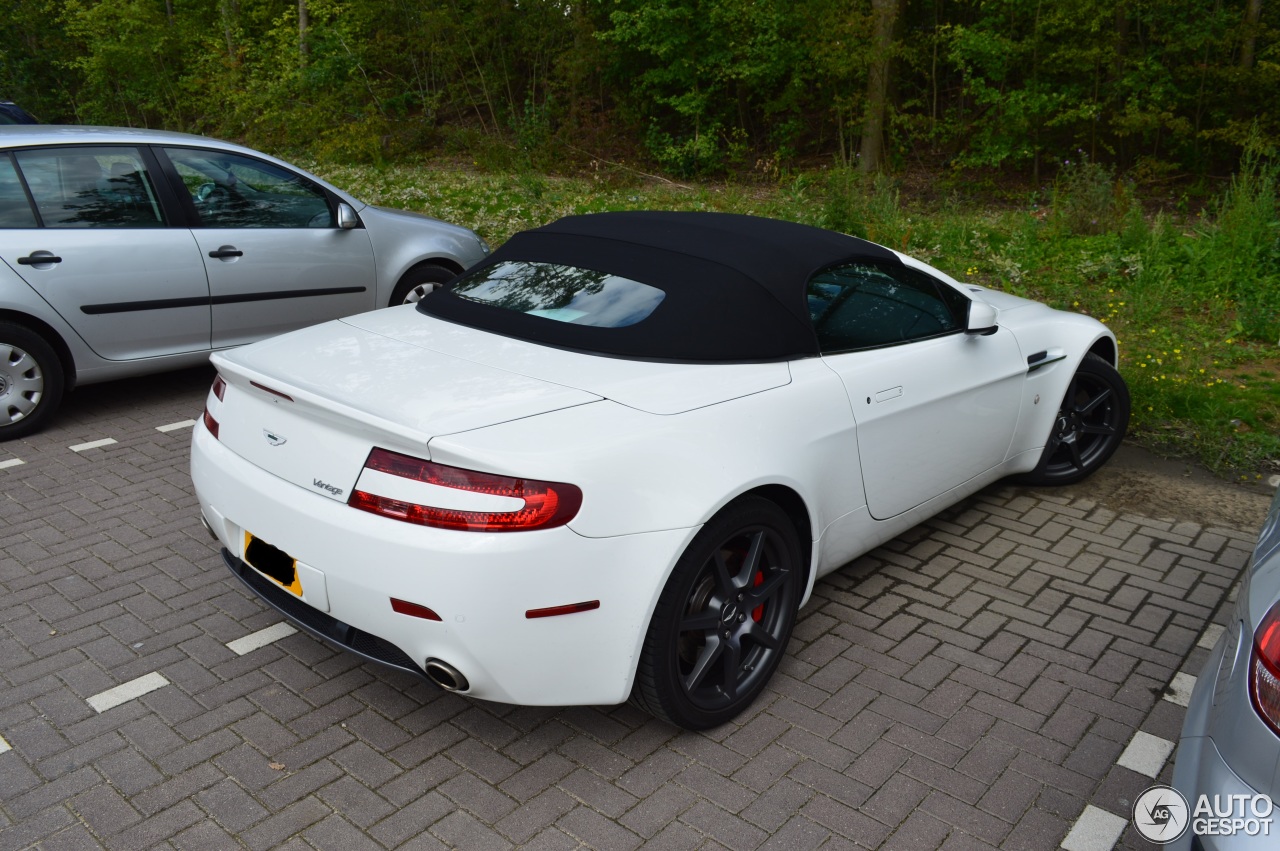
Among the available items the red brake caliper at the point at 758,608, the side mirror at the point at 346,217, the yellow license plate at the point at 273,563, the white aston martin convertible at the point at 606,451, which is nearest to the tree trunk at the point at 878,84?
the side mirror at the point at 346,217

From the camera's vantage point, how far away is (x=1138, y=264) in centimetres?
854

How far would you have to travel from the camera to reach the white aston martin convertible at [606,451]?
107 inches

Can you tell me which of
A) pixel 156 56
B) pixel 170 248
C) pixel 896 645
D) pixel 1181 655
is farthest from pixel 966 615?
pixel 156 56

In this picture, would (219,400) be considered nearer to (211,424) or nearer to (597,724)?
(211,424)

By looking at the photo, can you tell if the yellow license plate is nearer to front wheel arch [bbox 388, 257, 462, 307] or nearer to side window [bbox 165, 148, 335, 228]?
side window [bbox 165, 148, 335, 228]

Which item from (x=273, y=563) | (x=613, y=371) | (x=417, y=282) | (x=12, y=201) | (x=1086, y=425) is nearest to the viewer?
(x=273, y=563)

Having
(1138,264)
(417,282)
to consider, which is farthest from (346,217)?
(1138,264)

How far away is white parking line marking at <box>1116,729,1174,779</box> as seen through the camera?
10.2 feet

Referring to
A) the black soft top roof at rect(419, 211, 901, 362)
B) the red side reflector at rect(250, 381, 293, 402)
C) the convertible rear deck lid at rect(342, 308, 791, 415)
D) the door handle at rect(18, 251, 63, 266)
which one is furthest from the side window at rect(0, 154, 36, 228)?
the red side reflector at rect(250, 381, 293, 402)

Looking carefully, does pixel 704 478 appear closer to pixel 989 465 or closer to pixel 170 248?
pixel 989 465

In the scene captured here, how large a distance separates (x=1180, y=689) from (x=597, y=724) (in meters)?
2.04

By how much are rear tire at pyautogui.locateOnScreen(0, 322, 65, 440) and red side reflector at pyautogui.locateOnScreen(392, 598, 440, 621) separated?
393cm

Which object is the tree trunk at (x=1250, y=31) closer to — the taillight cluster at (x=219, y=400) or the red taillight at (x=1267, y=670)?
the red taillight at (x=1267, y=670)

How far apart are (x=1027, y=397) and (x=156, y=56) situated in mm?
21674
